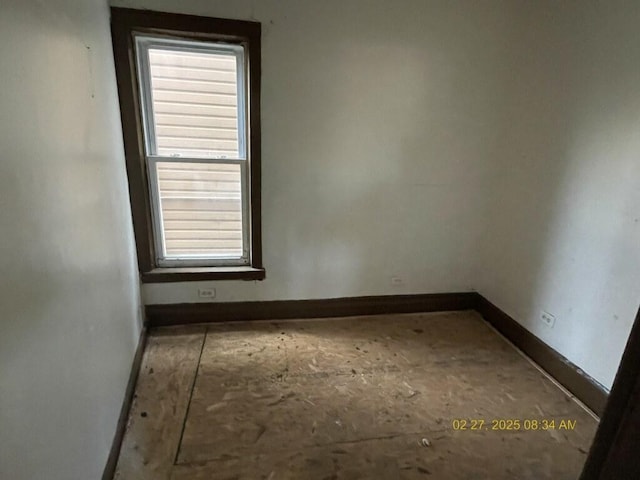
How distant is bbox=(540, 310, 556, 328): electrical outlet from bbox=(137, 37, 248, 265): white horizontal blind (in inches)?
81.7

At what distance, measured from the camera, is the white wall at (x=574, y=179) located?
5.81 ft

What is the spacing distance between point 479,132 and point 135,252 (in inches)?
100

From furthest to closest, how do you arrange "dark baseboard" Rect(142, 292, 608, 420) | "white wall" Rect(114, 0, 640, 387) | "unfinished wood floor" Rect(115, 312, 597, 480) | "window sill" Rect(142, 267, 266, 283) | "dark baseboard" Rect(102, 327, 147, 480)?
"window sill" Rect(142, 267, 266, 283) → "dark baseboard" Rect(142, 292, 608, 420) → "white wall" Rect(114, 0, 640, 387) → "unfinished wood floor" Rect(115, 312, 597, 480) → "dark baseboard" Rect(102, 327, 147, 480)

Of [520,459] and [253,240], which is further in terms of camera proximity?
[253,240]

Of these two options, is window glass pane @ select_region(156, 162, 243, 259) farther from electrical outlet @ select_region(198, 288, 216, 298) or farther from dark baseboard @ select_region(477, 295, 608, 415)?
dark baseboard @ select_region(477, 295, 608, 415)

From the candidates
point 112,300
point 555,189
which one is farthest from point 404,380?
point 112,300

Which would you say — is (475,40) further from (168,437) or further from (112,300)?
(168,437)

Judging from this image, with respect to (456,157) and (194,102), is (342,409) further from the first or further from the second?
(194,102)

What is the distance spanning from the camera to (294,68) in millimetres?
2213

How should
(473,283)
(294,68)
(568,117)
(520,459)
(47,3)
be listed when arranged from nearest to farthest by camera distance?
(47,3), (520,459), (568,117), (294,68), (473,283)

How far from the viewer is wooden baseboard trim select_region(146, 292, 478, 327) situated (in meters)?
2.60

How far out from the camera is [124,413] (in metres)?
1.75
